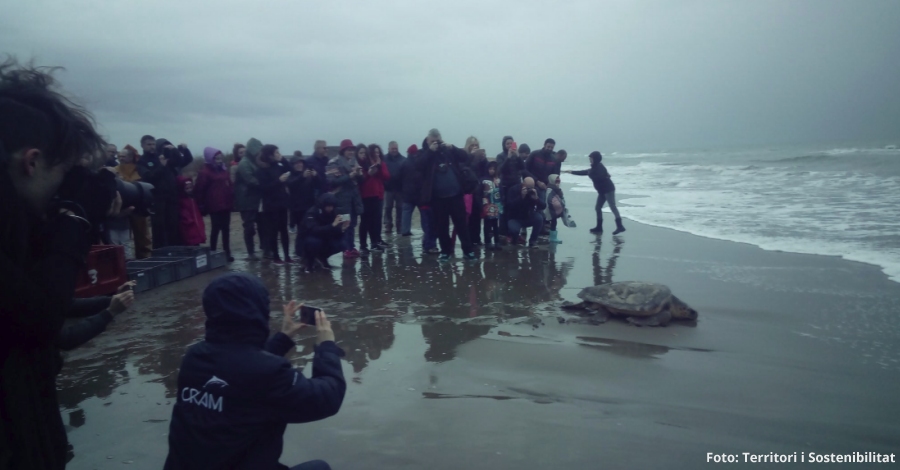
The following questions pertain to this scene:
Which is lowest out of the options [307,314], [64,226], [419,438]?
[419,438]

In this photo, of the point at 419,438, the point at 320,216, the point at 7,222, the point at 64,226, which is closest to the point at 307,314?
the point at 64,226

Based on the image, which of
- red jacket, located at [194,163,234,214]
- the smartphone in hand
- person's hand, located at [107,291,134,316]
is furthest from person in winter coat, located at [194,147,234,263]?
the smartphone in hand

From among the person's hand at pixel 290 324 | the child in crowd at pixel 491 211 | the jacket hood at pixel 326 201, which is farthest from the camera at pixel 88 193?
the child in crowd at pixel 491 211

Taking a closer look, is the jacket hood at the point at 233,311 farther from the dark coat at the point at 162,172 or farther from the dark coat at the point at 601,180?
the dark coat at the point at 601,180

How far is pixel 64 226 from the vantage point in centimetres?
190

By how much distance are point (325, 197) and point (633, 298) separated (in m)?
4.54

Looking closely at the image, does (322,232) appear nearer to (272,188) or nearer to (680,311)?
(272,188)

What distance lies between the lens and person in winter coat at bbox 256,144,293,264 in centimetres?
880

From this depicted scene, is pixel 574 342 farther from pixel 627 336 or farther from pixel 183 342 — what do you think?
pixel 183 342

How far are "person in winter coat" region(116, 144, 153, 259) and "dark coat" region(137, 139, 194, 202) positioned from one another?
123 mm

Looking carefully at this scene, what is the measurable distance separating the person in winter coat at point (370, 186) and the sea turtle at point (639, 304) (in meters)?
4.67

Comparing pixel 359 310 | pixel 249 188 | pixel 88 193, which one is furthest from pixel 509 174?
pixel 88 193

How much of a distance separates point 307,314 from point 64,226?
0.90 meters

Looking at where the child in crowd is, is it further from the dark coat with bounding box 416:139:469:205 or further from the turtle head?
the turtle head
